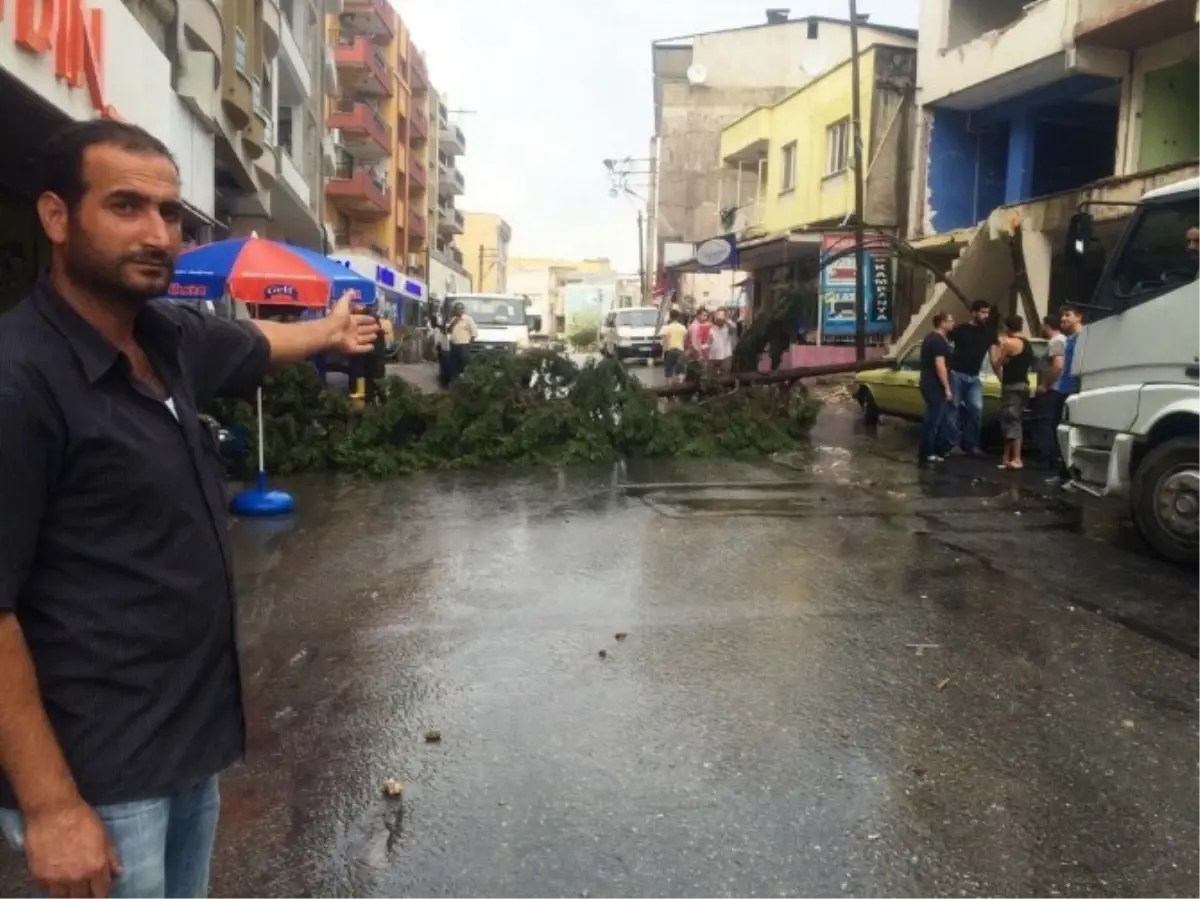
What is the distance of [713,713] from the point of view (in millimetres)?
4891

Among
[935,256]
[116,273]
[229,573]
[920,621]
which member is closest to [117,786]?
[229,573]

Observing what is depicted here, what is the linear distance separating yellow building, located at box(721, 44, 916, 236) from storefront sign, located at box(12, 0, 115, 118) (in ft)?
65.4

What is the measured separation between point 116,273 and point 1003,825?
3.36 metres

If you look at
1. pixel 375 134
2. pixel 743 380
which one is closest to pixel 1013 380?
pixel 743 380

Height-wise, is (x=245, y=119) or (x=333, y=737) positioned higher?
(x=245, y=119)

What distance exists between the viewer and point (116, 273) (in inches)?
74.6

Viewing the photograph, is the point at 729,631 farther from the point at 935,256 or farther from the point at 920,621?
the point at 935,256

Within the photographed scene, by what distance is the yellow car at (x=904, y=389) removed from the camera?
14.3 metres

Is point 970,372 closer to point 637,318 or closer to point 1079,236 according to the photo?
point 1079,236

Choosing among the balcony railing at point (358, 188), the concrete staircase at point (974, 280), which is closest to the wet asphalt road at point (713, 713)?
the concrete staircase at point (974, 280)

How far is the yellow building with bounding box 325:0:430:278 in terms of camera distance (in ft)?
161

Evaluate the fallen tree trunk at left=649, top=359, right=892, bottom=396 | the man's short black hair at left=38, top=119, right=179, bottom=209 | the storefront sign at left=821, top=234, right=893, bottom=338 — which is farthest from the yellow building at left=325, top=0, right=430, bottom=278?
the man's short black hair at left=38, top=119, right=179, bottom=209

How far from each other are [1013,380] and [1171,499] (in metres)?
4.85

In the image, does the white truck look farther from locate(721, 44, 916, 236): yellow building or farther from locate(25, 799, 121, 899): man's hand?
locate(721, 44, 916, 236): yellow building
